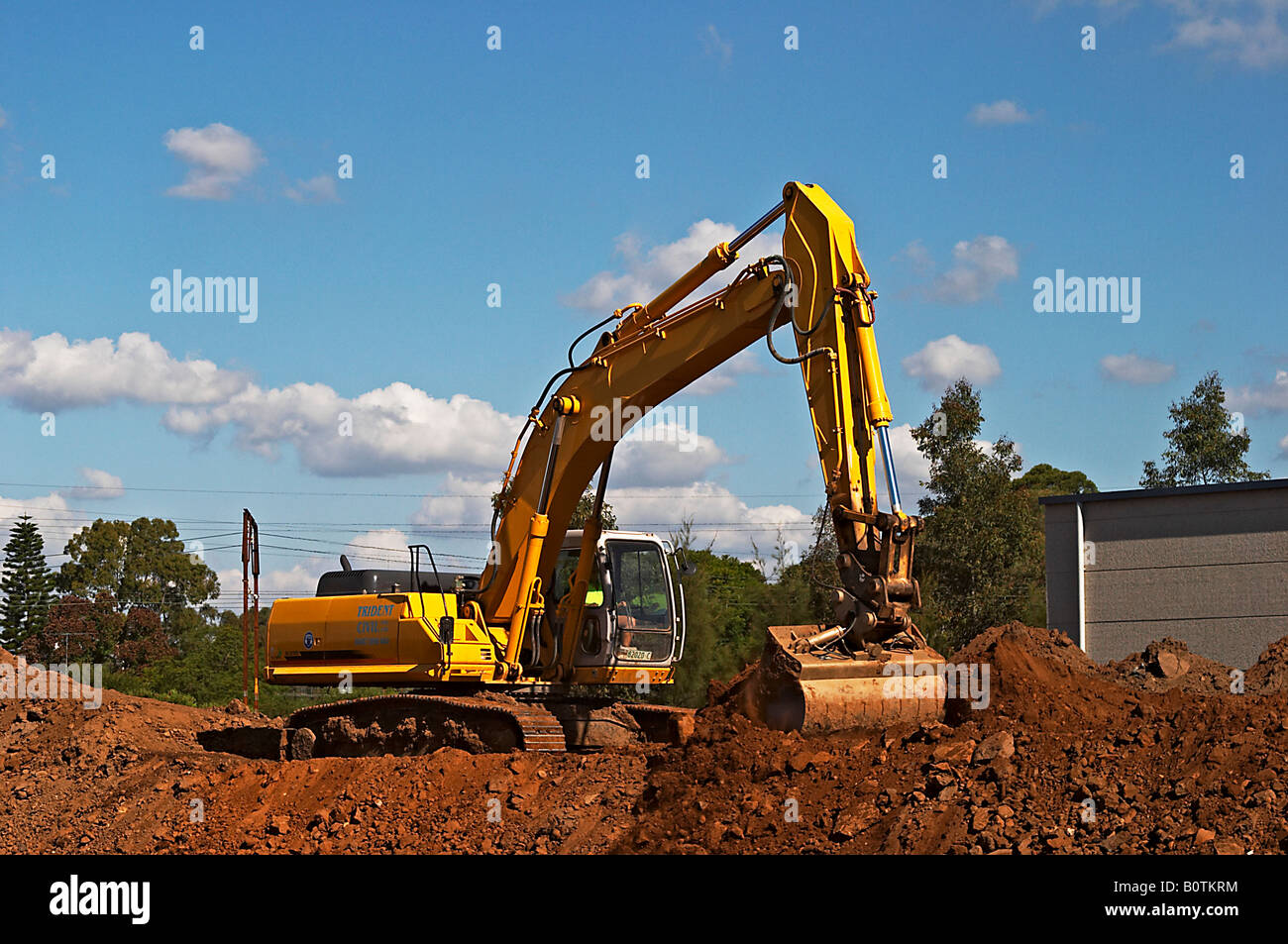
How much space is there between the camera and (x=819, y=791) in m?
8.48

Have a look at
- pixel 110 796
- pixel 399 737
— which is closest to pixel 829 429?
pixel 399 737

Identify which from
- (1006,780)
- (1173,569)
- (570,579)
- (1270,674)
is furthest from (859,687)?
(1173,569)

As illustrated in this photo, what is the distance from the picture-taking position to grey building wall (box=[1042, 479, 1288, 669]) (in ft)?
55.3

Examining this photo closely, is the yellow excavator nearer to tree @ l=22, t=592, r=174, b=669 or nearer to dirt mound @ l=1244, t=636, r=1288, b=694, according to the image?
dirt mound @ l=1244, t=636, r=1288, b=694

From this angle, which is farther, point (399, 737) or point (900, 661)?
point (399, 737)

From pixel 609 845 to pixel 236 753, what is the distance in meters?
8.87

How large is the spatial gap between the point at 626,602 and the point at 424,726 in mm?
2528

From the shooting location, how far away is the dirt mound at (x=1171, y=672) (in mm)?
11562

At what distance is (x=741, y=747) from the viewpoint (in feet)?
29.6

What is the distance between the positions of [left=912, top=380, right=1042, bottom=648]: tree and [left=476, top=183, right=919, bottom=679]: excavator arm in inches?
604

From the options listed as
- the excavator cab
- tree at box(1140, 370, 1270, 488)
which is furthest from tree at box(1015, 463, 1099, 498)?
the excavator cab

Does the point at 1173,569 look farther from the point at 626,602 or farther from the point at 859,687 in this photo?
the point at 859,687

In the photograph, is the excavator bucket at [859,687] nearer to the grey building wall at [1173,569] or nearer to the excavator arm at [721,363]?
the excavator arm at [721,363]
